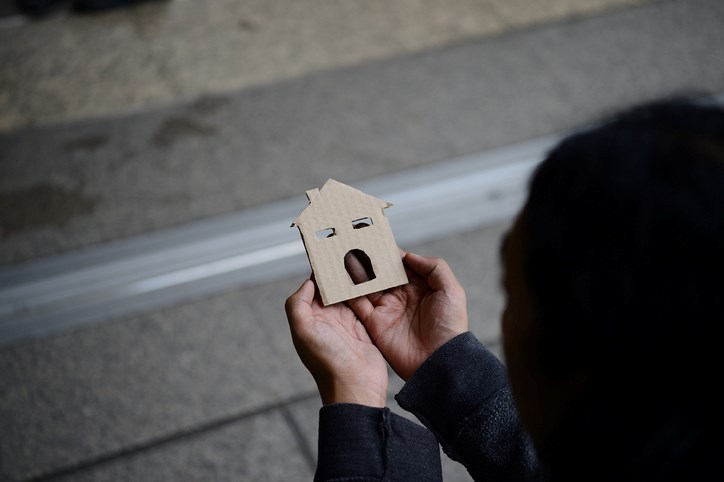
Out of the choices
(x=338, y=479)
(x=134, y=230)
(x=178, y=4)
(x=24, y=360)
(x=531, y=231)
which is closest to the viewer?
(x=531, y=231)

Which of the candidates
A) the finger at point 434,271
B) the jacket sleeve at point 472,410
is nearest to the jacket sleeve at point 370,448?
the jacket sleeve at point 472,410

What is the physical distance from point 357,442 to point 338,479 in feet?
0.19

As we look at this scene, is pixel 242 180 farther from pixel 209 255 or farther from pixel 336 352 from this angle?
pixel 336 352

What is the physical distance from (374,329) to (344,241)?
17 cm

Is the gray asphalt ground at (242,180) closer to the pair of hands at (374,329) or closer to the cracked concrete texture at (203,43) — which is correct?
the cracked concrete texture at (203,43)

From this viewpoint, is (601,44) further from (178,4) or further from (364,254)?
(364,254)

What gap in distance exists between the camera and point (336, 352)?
122cm

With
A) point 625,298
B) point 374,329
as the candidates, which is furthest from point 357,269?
point 625,298

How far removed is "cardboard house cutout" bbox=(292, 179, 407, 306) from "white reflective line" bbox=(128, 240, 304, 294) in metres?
1.04

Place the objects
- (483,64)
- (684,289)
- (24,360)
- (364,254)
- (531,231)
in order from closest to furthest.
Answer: (684,289)
(531,231)
(364,254)
(24,360)
(483,64)

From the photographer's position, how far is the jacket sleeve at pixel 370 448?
104 cm

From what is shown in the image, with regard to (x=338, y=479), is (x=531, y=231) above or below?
above

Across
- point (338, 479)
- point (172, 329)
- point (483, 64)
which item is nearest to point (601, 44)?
point (483, 64)

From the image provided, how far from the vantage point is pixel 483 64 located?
3012 mm
